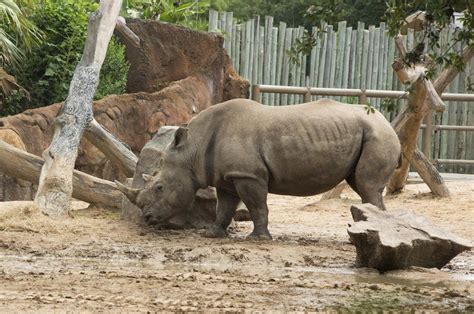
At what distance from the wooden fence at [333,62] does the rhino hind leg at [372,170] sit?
342 inches

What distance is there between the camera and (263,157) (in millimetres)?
9156

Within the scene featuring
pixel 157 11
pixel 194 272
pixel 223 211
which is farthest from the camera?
pixel 157 11

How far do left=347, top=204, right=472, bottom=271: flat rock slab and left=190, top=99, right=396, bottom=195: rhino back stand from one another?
1.28 metres

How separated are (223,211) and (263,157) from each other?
0.71 meters

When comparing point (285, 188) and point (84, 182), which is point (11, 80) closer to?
→ point (84, 182)

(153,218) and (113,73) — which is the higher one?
(113,73)

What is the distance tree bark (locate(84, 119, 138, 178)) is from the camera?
1062 centimetres

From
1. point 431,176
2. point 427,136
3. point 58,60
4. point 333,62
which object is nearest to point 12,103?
point 58,60

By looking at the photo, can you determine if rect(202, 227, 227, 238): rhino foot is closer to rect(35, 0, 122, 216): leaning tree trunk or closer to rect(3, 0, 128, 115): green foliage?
rect(35, 0, 122, 216): leaning tree trunk

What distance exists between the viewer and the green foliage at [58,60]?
1318 cm

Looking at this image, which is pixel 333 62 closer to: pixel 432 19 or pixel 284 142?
pixel 284 142

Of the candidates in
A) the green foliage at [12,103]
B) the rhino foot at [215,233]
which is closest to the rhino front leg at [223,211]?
the rhino foot at [215,233]

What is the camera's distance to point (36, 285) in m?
6.53

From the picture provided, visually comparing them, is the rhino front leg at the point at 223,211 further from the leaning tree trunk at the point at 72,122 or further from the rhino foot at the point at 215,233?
the leaning tree trunk at the point at 72,122
